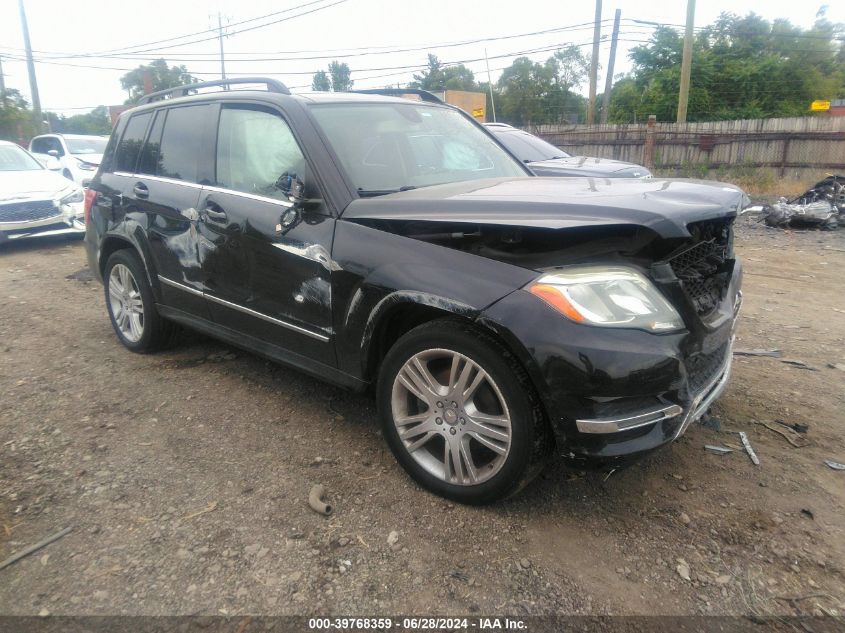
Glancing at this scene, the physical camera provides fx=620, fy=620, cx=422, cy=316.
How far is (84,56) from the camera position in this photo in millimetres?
33812

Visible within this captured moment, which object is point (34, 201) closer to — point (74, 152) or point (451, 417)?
point (74, 152)

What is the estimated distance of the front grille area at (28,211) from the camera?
8.91 m

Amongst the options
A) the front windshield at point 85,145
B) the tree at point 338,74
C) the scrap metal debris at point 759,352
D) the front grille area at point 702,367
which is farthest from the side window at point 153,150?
the tree at point 338,74

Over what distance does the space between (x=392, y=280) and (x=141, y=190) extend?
8.14ft

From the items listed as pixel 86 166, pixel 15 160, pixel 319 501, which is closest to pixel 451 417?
pixel 319 501

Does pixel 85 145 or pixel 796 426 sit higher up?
pixel 85 145

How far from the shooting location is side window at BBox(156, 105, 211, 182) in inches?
154

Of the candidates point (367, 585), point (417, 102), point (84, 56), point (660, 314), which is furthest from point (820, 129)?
point (84, 56)

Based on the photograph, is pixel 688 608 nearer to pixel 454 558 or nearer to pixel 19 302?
Answer: pixel 454 558

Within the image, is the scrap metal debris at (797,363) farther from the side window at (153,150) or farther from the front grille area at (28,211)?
the front grille area at (28,211)

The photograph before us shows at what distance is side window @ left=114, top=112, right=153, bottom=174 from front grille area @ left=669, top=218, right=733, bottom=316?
3.77m

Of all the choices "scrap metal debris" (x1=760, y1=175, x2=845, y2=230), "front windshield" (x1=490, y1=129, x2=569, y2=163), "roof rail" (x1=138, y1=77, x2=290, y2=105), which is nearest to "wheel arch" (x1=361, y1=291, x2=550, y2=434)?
"roof rail" (x1=138, y1=77, x2=290, y2=105)

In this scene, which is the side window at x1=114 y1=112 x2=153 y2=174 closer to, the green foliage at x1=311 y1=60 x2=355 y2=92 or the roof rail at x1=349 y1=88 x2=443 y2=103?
the roof rail at x1=349 y1=88 x2=443 y2=103

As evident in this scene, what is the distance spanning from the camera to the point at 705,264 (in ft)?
9.16
